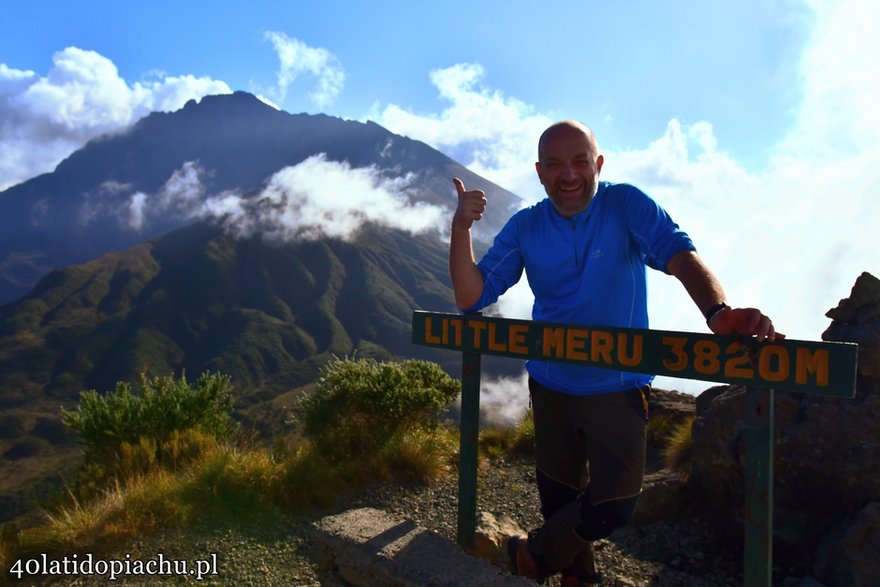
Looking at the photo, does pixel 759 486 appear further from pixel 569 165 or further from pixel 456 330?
pixel 456 330

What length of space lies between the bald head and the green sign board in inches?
38.3

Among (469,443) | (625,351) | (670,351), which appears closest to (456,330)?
(469,443)

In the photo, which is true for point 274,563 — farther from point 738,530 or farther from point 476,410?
point 738,530

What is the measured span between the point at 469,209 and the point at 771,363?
1.69m

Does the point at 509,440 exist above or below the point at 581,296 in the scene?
below

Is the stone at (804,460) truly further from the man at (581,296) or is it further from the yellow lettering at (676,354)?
the yellow lettering at (676,354)

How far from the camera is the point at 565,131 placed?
3350 millimetres

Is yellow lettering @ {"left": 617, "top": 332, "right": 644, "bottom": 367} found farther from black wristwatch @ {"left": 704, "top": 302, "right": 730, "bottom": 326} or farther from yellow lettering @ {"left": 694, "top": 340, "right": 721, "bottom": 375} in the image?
black wristwatch @ {"left": 704, "top": 302, "right": 730, "bottom": 326}

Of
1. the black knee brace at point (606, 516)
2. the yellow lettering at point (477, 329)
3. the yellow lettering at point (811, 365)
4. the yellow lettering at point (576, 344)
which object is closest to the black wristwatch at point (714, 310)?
the yellow lettering at point (811, 365)

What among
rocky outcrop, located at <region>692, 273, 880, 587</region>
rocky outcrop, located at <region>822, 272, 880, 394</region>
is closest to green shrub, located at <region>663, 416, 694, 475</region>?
rocky outcrop, located at <region>692, 273, 880, 587</region>

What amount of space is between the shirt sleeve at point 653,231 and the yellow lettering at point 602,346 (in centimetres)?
45

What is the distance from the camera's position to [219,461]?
645cm

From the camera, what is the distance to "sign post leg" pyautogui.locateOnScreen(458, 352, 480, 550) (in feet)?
13.6

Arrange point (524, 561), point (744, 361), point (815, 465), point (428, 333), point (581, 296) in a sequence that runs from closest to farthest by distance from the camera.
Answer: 1. point (744, 361)
2. point (581, 296)
3. point (524, 561)
4. point (428, 333)
5. point (815, 465)
